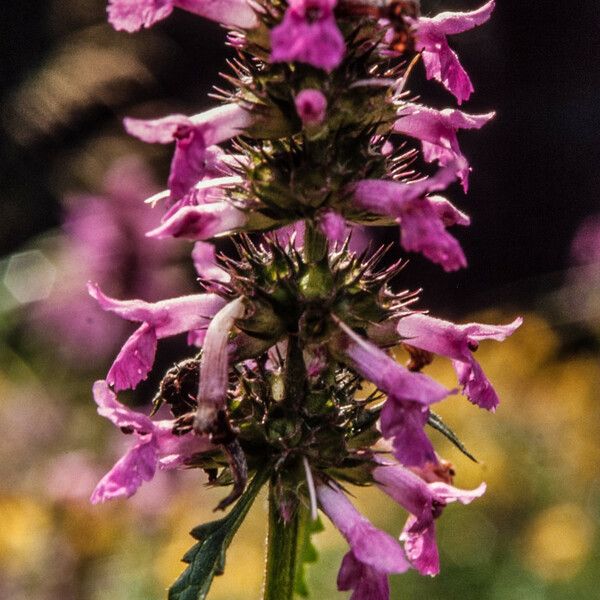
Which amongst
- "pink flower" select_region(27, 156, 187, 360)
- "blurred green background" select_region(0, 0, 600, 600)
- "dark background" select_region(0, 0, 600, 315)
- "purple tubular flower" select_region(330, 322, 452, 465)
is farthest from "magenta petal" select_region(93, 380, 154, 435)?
"dark background" select_region(0, 0, 600, 315)

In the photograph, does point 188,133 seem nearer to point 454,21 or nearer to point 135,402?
point 454,21

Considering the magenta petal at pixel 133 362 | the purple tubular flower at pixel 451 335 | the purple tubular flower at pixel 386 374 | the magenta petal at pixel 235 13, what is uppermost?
the magenta petal at pixel 235 13

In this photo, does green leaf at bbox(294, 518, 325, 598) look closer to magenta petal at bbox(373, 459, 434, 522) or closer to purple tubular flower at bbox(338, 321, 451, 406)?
magenta petal at bbox(373, 459, 434, 522)

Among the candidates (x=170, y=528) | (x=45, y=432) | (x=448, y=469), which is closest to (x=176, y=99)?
(x=45, y=432)

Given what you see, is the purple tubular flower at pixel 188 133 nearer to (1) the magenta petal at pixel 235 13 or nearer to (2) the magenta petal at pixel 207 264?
(1) the magenta petal at pixel 235 13

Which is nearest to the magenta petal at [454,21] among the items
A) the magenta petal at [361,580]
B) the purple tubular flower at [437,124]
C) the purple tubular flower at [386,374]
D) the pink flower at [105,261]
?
the purple tubular flower at [437,124]

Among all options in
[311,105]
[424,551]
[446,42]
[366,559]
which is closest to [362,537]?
[366,559]

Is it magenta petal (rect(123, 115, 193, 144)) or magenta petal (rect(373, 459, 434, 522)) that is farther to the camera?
magenta petal (rect(373, 459, 434, 522))
